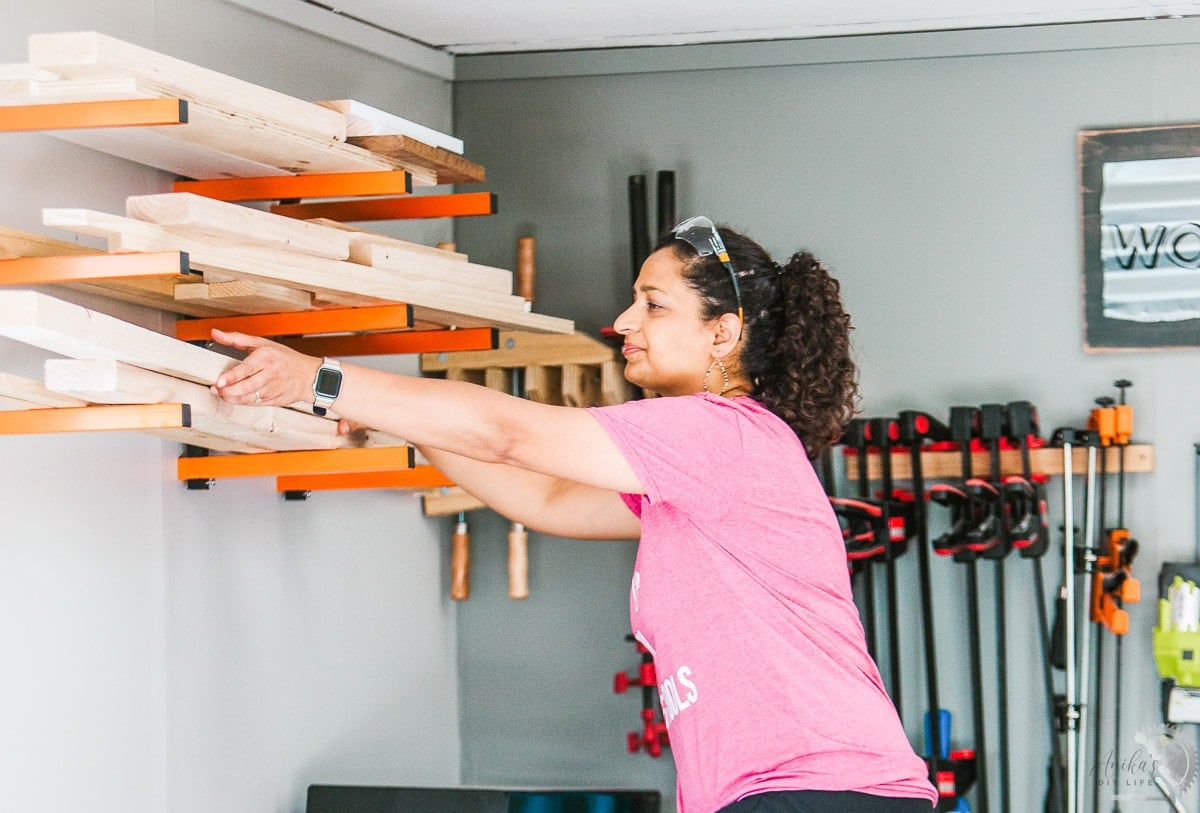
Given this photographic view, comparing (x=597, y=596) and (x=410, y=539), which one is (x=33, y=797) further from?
(x=597, y=596)

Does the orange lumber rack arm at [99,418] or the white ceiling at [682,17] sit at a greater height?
the white ceiling at [682,17]

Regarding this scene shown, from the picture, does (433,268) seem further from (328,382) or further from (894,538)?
(894,538)

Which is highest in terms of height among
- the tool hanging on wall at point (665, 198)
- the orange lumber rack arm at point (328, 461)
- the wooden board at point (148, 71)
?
the tool hanging on wall at point (665, 198)

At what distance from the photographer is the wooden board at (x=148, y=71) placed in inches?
65.8

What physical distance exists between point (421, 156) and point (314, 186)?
0.19 m

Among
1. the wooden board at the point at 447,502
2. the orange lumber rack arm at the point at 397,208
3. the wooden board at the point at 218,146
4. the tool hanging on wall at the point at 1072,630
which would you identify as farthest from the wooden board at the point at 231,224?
the tool hanging on wall at the point at 1072,630

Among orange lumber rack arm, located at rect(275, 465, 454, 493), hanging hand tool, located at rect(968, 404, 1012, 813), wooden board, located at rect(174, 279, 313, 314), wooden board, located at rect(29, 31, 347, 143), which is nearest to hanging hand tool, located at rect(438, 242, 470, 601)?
orange lumber rack arm, located at rect(275, 465, 454, 493)

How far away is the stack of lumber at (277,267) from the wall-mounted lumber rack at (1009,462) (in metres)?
1.36

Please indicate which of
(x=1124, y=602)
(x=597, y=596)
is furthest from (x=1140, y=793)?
(x=597, y=596)

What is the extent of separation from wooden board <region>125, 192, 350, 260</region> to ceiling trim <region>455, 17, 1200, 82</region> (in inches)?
70.9

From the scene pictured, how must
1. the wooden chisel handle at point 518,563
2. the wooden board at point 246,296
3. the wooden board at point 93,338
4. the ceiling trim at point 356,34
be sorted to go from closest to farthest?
the wooden board at point 93,338
the wooden board at point 246,296
the ceiling trim at point 356,34
the wooden chisel handle at point 518,563

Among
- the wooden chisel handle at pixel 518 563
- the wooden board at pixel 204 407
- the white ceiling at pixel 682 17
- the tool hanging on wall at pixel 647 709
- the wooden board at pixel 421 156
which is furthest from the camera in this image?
the wooden chisel handle at pixel 518 563

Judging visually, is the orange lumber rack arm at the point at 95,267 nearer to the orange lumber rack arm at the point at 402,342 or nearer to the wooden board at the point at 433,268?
the wooden board at the point at 433,268

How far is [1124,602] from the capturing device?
11.1 feet
